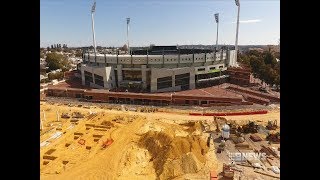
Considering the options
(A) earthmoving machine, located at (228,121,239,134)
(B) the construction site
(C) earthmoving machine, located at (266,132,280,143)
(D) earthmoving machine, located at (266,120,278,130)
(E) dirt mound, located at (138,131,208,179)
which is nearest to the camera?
(E) dirt mound, located at (138,131,208,179)

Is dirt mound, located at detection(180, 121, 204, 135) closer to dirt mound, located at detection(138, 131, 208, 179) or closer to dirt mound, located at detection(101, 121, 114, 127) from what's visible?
dirt mound, located at detection(138, 131, 208, 179)

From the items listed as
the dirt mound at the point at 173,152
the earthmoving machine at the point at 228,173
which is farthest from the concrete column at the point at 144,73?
the earthmoving machine at the point at 228,173

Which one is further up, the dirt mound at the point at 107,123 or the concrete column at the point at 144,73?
the concrete column at the point at 144,73

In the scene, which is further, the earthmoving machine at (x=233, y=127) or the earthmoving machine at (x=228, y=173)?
the earthmoving machine at (x=233, y=127)

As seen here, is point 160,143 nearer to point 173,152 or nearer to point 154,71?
point 173,152

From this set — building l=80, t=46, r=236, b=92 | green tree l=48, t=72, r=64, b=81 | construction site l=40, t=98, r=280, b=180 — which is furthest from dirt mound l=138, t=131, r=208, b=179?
green tree l=48, t=72, r=64, b=81

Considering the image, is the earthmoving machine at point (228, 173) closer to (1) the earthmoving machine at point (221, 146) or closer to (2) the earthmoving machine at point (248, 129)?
(1) the earthmoving machine at point (221, 146)
